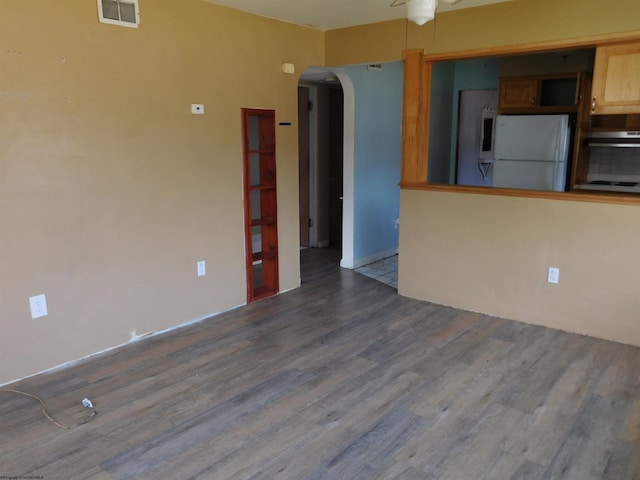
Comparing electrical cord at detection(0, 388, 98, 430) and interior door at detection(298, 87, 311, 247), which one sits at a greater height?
interior door at detection(298, 87, 311, 247)

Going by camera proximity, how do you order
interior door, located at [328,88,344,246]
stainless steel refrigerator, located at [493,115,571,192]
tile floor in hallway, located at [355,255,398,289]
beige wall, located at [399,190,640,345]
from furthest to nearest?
interior door, located at [328,88,344,246]
stainless steel refrigerator, located at [493,115,571,192]
tile floor in hallway, located at [355,255,398,289]
beige wall, located at [399,190,640,345]

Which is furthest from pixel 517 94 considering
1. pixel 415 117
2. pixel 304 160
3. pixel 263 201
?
pixel 263 201

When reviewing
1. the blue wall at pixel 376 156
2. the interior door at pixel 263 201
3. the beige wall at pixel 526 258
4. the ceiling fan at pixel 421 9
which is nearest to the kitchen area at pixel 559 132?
the blue wall at pixel 376 156

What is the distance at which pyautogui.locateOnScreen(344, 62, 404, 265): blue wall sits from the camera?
17.6ft

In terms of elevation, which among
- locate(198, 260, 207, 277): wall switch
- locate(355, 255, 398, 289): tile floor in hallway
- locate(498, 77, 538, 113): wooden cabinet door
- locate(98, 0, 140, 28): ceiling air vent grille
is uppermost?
locate(98, 0, 140, 28): ceiling air vent grille

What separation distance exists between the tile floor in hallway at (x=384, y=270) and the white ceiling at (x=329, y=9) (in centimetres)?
237

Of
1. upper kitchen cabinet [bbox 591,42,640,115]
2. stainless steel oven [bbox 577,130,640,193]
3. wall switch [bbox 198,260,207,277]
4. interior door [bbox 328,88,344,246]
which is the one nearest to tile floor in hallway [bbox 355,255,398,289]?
interior door [bbox 328,88,344,246]

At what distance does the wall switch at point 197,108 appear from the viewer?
366 cm

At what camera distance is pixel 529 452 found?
2.28 metres

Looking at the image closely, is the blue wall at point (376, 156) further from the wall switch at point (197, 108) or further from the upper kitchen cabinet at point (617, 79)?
the upper kitchen cabinet at point (617, 79)

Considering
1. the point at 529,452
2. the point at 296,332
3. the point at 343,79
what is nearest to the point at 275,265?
the point at 296,332

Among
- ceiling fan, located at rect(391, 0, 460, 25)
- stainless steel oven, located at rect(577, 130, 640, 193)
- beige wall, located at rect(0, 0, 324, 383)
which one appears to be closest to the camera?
ceiling fan, located at rect(391, 0, 460, 25)

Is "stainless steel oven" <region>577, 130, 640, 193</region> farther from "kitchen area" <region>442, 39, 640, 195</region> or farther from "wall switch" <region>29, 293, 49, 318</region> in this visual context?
"wall switch" <region>29, 293, 49, 318</region>

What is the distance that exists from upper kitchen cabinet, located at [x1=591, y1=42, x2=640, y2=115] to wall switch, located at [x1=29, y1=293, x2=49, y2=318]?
12.3 feet
